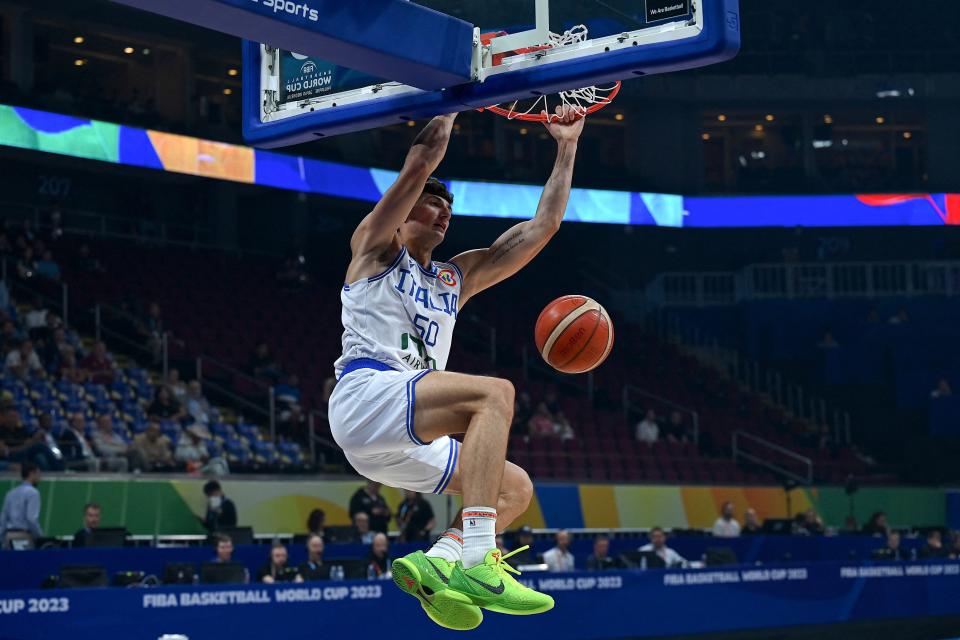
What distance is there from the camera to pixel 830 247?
111ft

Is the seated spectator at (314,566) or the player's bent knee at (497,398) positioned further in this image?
the seated spectator at (314,566)

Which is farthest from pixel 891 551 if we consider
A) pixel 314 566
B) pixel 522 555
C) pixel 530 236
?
pixel 530 236

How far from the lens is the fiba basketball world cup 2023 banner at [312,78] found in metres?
6.19

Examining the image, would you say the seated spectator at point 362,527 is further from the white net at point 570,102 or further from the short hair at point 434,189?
the short hair at point 434,189

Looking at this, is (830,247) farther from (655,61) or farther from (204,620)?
(655,61)

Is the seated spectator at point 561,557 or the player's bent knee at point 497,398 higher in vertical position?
the player's bent knee at point 497,398

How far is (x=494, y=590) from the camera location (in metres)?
5.07

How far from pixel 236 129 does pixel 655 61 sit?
21728 mm

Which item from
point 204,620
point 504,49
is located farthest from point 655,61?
point 204,620

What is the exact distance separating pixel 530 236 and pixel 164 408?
40.1 feet

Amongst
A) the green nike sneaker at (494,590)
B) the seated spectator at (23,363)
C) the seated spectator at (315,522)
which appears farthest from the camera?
the seated spectator at (23,363)

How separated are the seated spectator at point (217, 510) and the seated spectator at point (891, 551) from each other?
26.8 ft

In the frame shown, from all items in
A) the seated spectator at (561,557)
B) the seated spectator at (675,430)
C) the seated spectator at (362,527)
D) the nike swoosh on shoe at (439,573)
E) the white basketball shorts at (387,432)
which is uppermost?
the white basketball shorts at (387,432)

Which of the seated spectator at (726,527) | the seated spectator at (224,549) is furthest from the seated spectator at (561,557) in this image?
the seated spectator at (726,527)
